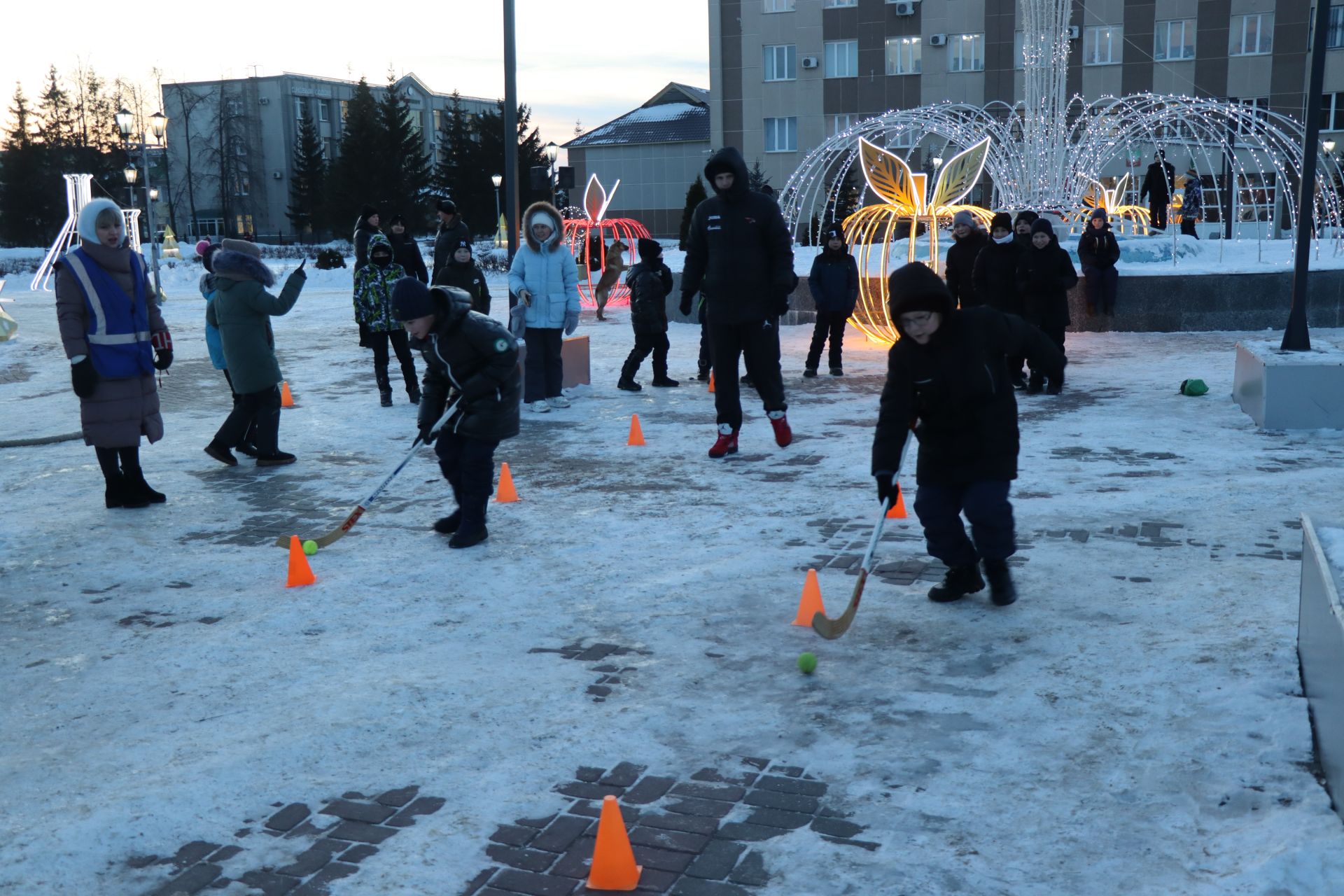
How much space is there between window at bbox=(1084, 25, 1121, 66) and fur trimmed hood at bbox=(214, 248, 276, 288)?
4037 cm

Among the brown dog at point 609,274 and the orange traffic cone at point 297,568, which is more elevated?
the brown dog at point 609,274

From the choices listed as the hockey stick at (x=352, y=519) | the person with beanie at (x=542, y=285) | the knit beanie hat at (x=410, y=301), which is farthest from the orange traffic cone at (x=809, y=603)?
the person with beanie at (x=542, y=285)

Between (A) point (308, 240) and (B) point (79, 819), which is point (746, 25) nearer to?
(A) point (308, 240)

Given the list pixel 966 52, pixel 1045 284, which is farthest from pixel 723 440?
pixel 966 52

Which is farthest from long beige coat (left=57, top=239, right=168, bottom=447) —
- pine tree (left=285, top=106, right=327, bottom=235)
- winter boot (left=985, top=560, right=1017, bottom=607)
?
pine tree (left=285, top=106, right=327, bottom=235)

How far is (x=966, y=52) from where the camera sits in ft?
142

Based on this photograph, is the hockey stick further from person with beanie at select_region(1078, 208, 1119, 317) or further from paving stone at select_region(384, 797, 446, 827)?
person with beanie at select_region(1078, 208, 1119, 317)

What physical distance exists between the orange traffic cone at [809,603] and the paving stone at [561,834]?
170cm

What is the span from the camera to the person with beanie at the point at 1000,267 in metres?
10.5

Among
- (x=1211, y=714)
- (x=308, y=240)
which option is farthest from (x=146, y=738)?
(x=308, y=240)

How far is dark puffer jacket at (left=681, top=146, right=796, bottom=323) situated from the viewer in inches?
321

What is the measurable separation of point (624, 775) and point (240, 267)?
230 inches

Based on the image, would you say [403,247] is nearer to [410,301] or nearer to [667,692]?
[410,301]

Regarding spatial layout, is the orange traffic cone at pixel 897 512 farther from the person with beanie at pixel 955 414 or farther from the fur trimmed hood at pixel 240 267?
the fur trimmed hood at pixel 240 267
